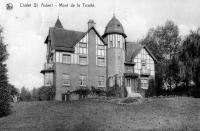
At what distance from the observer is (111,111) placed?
27.3 m

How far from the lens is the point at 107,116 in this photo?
1003 inches

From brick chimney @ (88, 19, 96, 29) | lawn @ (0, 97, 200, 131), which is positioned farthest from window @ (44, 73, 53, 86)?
lawn @ (0, 97, 200, 131)

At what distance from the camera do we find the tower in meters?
45.1

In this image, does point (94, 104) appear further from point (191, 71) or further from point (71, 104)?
point (191, 71)

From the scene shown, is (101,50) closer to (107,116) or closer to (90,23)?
(90,23)

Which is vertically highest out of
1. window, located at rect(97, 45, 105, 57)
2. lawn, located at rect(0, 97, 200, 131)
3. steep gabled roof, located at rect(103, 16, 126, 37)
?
steep gabled roof, located at rect(103, 16, 126, 37)

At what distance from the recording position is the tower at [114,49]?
4506 centimetres

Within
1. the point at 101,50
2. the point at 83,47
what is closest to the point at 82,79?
the point at 83,47

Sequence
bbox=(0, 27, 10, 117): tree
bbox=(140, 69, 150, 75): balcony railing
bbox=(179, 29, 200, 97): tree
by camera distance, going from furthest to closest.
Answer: bbox=(140, 69, 150, 75): balcony railing, bbox=(179, 29, 200, 97): tree, bbox=(0, 27, 10, 117): tree

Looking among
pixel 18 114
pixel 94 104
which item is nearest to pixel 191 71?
pixel 94 104

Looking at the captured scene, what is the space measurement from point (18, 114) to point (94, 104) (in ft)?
22.1

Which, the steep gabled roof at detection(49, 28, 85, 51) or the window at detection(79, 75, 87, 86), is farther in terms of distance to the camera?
the window at detection(79, 75, 87, 86)

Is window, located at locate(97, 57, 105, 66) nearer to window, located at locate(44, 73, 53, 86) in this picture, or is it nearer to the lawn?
window, located at locate(44, 73, 53, 86)

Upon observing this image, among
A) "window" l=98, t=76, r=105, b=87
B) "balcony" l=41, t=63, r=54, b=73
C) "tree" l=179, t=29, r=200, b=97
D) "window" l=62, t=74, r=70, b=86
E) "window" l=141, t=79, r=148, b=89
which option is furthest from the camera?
"window" l=141, t=79, r=148, b=89
